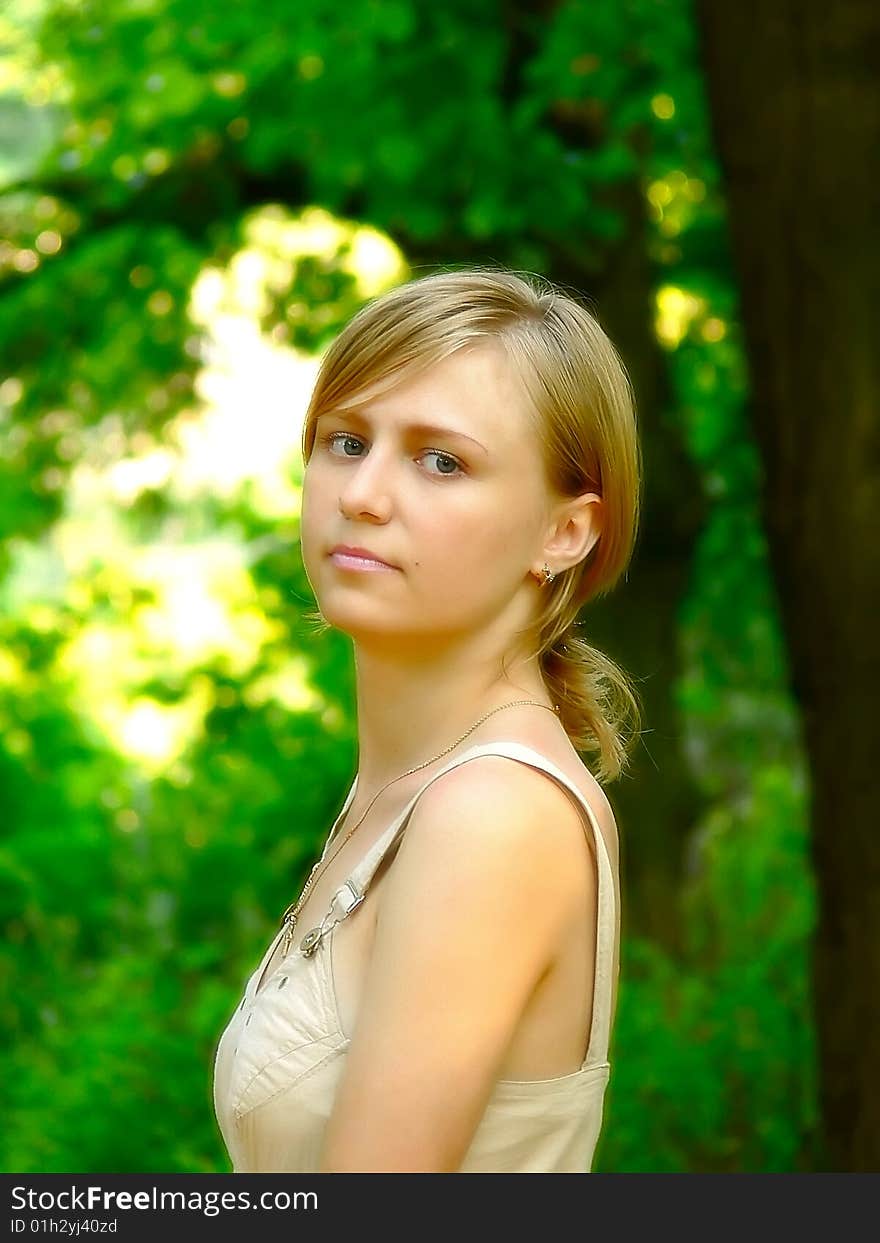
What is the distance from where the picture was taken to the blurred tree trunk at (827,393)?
376cm

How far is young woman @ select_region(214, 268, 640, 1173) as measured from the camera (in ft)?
4.88

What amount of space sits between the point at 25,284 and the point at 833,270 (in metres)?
4.21

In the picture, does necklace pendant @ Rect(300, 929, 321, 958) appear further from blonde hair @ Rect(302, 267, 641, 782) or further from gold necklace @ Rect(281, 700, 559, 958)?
blonde hair @ Rect(302, 267, 641, 782)

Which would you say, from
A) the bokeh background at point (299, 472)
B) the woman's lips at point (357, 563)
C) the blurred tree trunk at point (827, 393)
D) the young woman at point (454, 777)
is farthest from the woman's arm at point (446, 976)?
the blurred tree trunk at point (827, 393)

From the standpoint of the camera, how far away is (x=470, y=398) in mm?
1658

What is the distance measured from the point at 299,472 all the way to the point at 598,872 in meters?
6.22

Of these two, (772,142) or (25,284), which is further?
(25,284)

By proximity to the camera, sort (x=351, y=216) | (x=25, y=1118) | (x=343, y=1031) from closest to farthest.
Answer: (x=343, y=1031)
(x=25, y=1118)
(x=351, y=216)

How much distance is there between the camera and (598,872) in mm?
1615

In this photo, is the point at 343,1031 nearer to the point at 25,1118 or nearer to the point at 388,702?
the point at 388,702

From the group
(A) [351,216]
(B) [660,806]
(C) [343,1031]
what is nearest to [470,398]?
(C) [343,1031]

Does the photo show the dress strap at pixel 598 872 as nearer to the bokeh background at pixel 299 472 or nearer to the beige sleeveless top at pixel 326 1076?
the beige sleeveless top at pixel 326 1076

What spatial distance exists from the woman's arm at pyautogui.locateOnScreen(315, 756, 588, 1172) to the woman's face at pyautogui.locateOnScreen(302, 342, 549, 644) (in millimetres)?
218

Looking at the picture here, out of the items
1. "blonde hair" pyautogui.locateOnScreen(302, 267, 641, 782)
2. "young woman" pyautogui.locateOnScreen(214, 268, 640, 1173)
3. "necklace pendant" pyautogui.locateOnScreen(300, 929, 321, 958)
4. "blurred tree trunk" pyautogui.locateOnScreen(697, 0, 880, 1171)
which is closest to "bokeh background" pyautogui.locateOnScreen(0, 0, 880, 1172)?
"blurred tree trunk" pyautogui.locateOnScreen(697, 0, 880, 1171)
